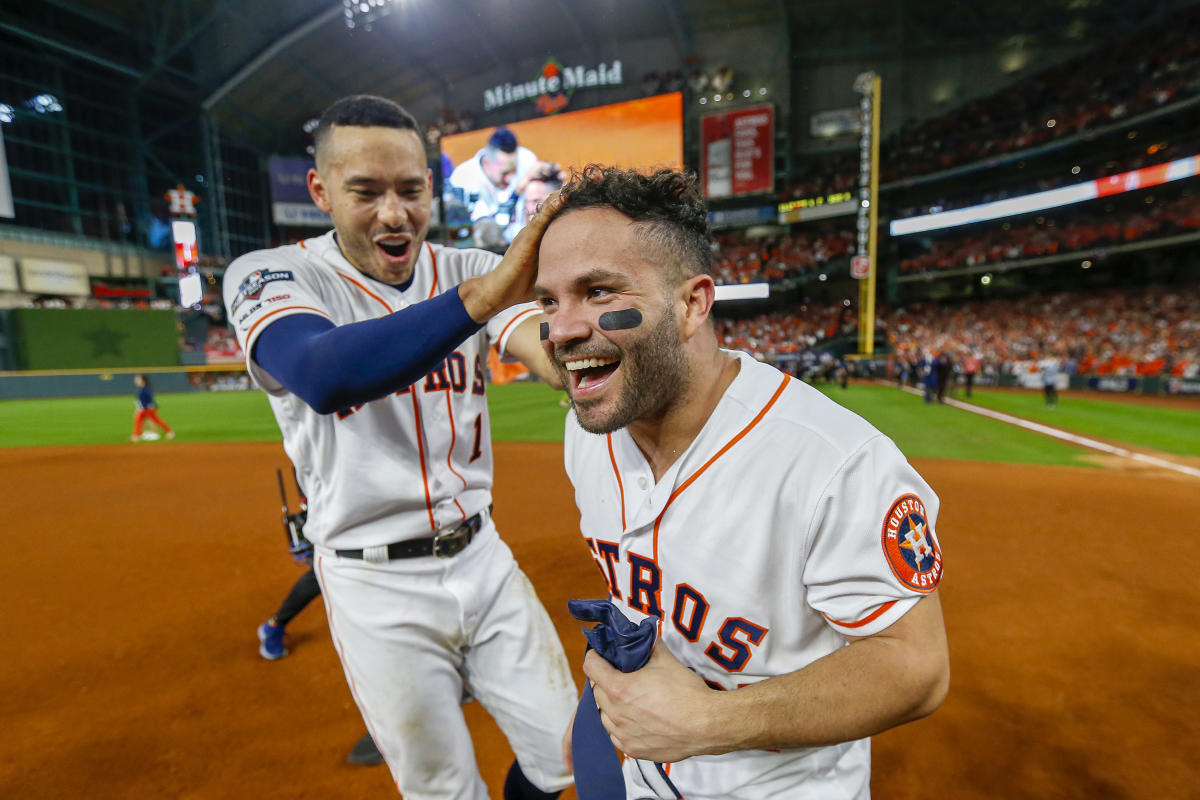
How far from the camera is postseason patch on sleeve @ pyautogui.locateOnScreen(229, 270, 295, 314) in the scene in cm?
165

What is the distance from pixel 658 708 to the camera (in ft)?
3.76

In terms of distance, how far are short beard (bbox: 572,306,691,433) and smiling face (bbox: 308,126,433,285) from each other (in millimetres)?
1029

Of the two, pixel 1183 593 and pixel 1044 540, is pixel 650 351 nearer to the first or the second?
pixel 1183 593

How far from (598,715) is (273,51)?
118 feet

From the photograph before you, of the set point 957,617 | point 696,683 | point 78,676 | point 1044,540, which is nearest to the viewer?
point 696,683

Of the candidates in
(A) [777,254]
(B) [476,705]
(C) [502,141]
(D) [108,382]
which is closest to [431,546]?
(B) [476,705]

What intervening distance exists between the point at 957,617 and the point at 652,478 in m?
3.65

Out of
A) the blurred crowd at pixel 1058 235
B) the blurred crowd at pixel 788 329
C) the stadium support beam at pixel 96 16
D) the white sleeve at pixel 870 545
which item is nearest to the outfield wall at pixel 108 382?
the stadium support beam at pixel 96 16

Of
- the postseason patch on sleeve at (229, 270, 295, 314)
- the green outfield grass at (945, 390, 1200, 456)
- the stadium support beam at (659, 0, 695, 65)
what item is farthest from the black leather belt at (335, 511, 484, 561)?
the stadium support beam at (659, 0, 695, 65)

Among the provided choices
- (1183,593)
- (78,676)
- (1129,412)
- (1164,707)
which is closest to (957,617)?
(1164,707)

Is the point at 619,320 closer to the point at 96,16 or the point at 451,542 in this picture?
the point at 451,542

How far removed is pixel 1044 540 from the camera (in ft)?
17.4

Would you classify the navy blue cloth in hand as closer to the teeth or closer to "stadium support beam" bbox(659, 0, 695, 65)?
the teeth

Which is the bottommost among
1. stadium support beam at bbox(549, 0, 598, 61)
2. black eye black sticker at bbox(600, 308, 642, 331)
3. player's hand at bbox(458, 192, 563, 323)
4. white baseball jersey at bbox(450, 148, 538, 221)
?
black eye black sticker at bbox(600, 308, 642, 331)
